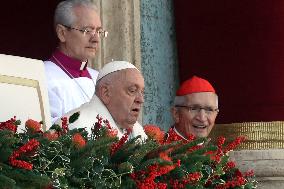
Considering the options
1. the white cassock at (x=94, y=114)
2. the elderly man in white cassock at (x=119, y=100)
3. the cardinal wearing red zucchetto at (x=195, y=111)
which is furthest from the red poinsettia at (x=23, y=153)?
the cardinal wearing red zucchetto at (x=195, y=111)

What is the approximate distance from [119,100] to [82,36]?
991mm

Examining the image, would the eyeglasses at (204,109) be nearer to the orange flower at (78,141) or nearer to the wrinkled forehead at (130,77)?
the wrinkled forehead at (130,77)

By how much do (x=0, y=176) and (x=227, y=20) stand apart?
200 inches

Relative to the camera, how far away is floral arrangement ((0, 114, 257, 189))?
2.55 metres

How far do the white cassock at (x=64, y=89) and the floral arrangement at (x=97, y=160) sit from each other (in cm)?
215

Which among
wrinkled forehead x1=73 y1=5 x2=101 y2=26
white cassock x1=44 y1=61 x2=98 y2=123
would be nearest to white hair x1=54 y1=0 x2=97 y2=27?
wrinkled forehead x1=73 y1=5 x2=101 y2=26

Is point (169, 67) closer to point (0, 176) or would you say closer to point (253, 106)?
point (253, 106)

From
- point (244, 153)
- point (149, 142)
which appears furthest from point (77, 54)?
point (149, 142)

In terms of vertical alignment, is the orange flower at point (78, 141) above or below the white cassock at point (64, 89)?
below

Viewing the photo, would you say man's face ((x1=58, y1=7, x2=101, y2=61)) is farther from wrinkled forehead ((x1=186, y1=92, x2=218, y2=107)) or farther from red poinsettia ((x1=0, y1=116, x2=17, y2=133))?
red poinsettia ((x1=0, y1=116, x2=17, y2=133))

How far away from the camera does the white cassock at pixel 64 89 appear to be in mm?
5176

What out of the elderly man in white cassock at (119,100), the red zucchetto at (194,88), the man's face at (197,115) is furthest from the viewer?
the red zucchetto at (194,88)

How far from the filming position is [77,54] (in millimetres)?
5164

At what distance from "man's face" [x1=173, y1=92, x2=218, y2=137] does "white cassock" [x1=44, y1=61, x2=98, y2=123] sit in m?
0.56
